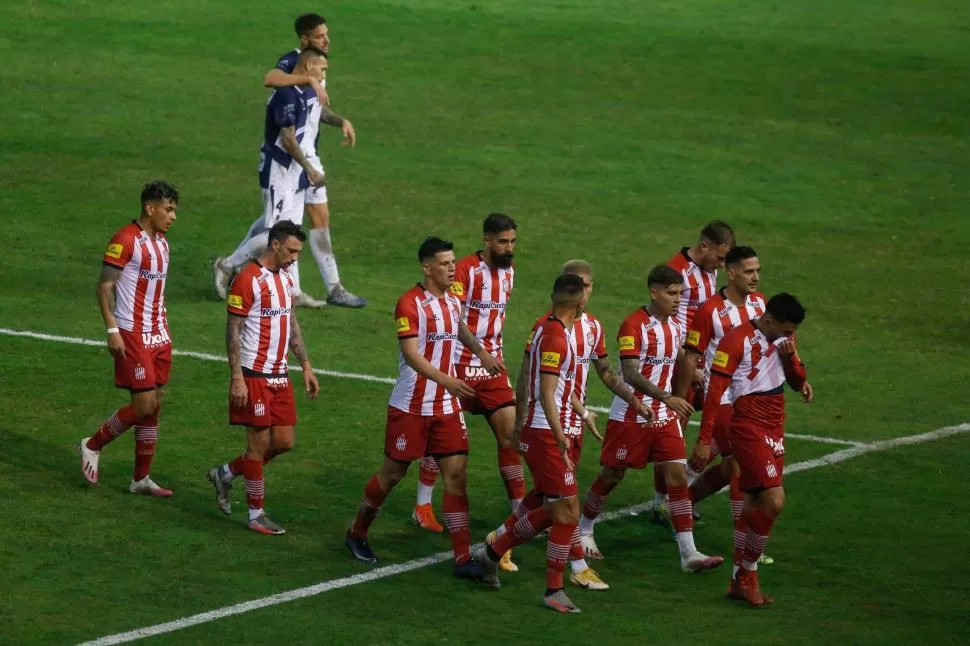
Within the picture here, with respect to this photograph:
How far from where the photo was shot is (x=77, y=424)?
53.8 feet

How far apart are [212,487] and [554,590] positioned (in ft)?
12.7

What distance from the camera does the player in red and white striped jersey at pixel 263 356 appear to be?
13539 mm

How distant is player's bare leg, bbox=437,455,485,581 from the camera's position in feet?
41.9

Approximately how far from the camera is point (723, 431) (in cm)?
1402

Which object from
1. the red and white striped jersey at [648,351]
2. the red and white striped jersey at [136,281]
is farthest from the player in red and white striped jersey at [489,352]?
the red and white striped jersey at [136,281]

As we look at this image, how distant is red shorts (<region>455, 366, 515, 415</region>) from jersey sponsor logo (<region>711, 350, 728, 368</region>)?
186 cm

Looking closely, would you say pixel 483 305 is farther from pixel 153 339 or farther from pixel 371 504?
pixel 153 339

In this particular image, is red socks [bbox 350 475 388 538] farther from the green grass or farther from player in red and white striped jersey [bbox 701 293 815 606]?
player in red and white striped jersey [bbox 701 293 815 606]

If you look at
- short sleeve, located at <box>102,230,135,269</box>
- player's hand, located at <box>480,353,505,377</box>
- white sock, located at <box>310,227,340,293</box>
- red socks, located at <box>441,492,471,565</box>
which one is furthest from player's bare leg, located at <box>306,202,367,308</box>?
red socks, located at <box>441,492,471,565</box>

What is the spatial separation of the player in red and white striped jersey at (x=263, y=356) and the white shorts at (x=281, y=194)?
273 inches

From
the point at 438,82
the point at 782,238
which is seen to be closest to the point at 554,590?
the point at 782,238

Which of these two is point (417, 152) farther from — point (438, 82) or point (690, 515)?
point (690, 515)

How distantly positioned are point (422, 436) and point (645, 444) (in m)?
1.74

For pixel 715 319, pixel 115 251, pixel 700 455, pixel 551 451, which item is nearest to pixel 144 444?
pixel 115 251
